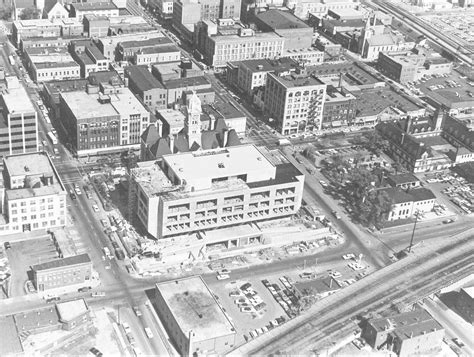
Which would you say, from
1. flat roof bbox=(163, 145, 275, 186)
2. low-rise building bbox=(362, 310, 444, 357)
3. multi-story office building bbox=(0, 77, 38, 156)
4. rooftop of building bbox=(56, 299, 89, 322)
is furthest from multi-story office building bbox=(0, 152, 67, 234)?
low-rise building bbox=(362, 310, 444, 357)

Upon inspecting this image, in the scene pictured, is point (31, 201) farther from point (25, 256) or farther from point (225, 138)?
point (225, 138)

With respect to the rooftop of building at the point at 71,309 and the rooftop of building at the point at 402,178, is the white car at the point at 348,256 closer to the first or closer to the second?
the rooftop of building at the point at 402,178

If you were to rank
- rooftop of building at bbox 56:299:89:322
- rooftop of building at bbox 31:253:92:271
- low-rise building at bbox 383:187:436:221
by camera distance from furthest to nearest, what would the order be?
low-rise building at bbox 383:187:436:221 < rooftop of building at bbox 31:253:92:271 < rooftop of building at bbox 56:299:89:322

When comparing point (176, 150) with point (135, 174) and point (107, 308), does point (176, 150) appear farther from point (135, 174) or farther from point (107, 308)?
point (107, 308)

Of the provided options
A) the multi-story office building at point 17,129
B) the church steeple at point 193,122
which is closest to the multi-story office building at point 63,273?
the church steeple at point 193,122

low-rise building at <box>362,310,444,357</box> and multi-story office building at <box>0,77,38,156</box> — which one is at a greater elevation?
multi-story office building at <box>0,77,38,156</box>

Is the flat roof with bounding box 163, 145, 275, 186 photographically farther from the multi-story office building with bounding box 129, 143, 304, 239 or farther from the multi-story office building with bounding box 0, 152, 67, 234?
the multi-story office building with bounding box 0, 152, 67, 234

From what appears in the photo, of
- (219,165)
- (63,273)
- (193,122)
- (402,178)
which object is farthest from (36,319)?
(402,178)
